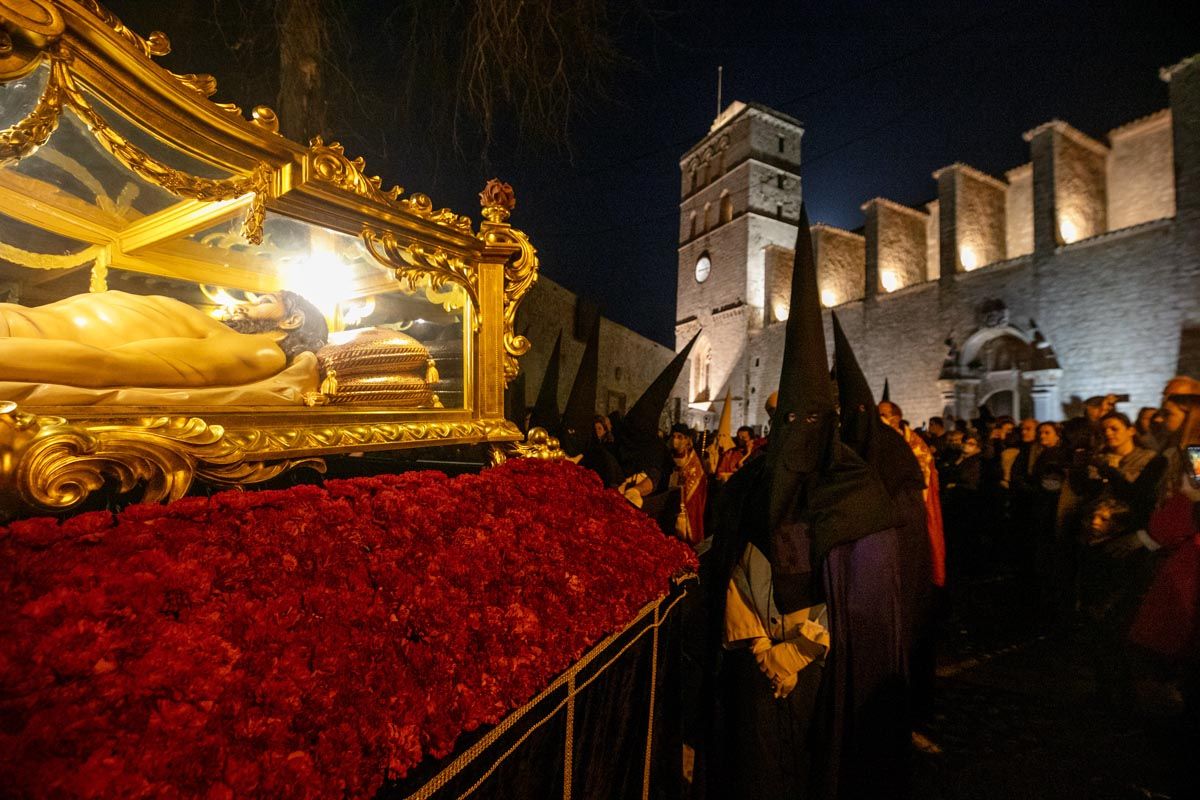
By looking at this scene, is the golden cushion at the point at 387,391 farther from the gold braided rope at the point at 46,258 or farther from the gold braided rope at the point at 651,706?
the gold braided rope at the point at 651,706

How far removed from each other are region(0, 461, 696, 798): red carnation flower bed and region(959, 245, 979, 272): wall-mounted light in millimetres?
23042

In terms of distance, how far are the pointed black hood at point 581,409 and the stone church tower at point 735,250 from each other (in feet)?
77.6

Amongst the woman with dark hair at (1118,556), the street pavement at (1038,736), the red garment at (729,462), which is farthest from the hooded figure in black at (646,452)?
the woman with dark hair at (1118,556)

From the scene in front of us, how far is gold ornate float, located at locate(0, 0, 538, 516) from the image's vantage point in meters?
1.20

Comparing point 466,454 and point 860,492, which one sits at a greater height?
point 466,454

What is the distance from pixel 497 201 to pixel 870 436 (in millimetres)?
2466

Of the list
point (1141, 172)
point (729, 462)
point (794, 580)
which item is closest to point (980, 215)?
point (1141, 172)

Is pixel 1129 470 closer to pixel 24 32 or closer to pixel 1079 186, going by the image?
pixel 24 32

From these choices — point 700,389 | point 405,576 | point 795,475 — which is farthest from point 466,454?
point 700,389

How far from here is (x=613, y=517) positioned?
93.4 inches

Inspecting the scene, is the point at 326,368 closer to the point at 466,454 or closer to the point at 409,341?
the point at 409,341

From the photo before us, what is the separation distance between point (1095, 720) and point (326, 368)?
5.78 m

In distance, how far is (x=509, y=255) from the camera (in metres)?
2.47

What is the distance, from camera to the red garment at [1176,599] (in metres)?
3.09
